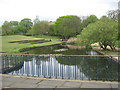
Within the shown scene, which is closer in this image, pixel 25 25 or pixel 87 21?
pixel 87 21

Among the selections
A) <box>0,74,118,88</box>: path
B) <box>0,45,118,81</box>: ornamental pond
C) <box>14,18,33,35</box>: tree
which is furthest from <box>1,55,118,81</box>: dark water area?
<box>14,18,33,35</box>: tree

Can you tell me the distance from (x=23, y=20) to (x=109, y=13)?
198ft

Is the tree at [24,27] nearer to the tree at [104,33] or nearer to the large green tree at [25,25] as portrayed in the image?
the large green tree at [25,25]

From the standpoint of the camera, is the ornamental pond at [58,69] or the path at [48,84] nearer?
the path at [48,84]

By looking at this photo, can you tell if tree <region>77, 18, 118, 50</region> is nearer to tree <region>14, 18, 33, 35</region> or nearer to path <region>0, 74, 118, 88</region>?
path <region>0, 74, 118, 88</region>

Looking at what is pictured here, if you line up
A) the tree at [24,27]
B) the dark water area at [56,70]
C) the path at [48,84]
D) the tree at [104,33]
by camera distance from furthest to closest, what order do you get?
the tree at [24,27] < the tree at [104,33] < the dark water area at [56,70] < the path at [48,84]

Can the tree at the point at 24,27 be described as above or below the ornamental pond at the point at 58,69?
above

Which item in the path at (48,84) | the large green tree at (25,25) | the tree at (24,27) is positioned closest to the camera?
the path at (48,84)

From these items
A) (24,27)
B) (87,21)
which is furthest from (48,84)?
(24,27)

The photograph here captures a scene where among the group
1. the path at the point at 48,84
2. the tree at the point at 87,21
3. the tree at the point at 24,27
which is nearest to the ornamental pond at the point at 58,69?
the path at the point at 48,84

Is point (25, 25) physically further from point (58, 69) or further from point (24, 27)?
point (58, 69)

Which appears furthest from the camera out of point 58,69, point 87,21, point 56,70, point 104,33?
point 87,21

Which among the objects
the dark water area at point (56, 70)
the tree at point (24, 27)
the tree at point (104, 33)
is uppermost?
the tree at point (24, 27)

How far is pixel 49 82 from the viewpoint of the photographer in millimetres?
6816
